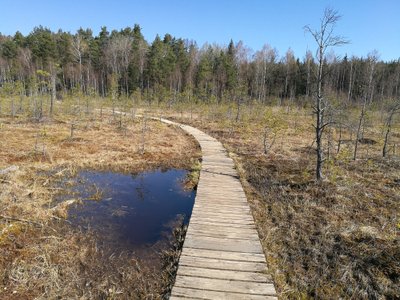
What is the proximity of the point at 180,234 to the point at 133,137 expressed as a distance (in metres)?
13.7

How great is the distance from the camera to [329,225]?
284 inches

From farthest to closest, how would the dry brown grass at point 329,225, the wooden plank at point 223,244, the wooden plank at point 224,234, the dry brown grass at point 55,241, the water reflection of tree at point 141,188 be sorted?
the water reflection of tree at point 141,188
the wooden plank at point 224,234
the wooden plank at point 223,244
the dry brown grass at point 329,225
the dry brown grass at point 55,241

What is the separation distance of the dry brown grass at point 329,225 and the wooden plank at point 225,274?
0.31 m

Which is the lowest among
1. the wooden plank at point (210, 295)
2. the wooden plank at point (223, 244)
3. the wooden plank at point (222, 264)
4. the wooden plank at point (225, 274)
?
the wooden plank at point (210, 295)

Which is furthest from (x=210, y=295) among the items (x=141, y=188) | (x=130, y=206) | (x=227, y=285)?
(x=141, y=188)

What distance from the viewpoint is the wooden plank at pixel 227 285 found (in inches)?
185

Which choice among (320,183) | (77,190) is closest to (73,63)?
(77,190)

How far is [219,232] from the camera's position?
6.67m

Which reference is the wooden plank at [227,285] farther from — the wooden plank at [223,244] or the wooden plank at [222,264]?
the wooden plank at [223,244]

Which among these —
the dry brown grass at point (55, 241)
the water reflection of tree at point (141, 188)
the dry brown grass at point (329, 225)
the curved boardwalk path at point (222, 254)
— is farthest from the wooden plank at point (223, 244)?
the water reflection of tree at point (141, 188)

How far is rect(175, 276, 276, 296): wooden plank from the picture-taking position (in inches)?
185

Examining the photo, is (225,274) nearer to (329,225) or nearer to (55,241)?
(329,225)

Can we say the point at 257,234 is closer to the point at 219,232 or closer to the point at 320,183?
the point at 219,232

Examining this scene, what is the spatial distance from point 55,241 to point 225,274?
12.5 feet
